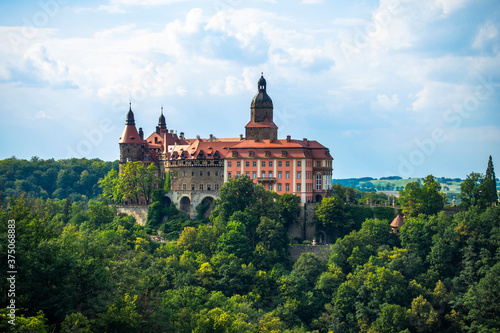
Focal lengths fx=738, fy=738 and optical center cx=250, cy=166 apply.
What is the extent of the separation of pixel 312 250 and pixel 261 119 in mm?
19464

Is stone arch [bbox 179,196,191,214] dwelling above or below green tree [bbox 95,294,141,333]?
above

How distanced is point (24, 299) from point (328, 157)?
156 ft

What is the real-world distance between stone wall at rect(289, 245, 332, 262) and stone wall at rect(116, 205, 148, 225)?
19.5 meters

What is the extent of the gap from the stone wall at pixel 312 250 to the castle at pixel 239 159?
6.16 meters

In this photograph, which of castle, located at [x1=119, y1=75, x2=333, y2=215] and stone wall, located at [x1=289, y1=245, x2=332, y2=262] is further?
castle, located at [x1=119, y1=75, x2=333, y2=215]

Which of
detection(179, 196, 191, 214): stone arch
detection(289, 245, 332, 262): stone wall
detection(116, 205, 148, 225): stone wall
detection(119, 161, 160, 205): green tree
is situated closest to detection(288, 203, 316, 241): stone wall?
detection(289, 245, 332, 262): stone wall

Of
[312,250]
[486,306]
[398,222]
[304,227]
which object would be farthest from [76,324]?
[398,222]

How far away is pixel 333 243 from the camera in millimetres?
82125

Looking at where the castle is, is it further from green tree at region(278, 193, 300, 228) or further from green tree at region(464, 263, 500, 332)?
green tree at region(464, 263, 500, 332)

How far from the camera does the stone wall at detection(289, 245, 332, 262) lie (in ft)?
258

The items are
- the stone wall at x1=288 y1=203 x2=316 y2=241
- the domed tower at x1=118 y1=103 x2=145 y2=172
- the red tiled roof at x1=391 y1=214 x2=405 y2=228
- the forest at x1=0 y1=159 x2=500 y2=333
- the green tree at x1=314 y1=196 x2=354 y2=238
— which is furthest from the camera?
the domed tower at x1=118 y1=103 x2=145 y2=172

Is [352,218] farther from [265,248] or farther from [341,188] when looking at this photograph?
[265,248]

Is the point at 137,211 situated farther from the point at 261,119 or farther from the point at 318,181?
the point at 318,181

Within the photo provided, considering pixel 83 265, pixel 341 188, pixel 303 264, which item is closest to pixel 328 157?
pixel 341 188
